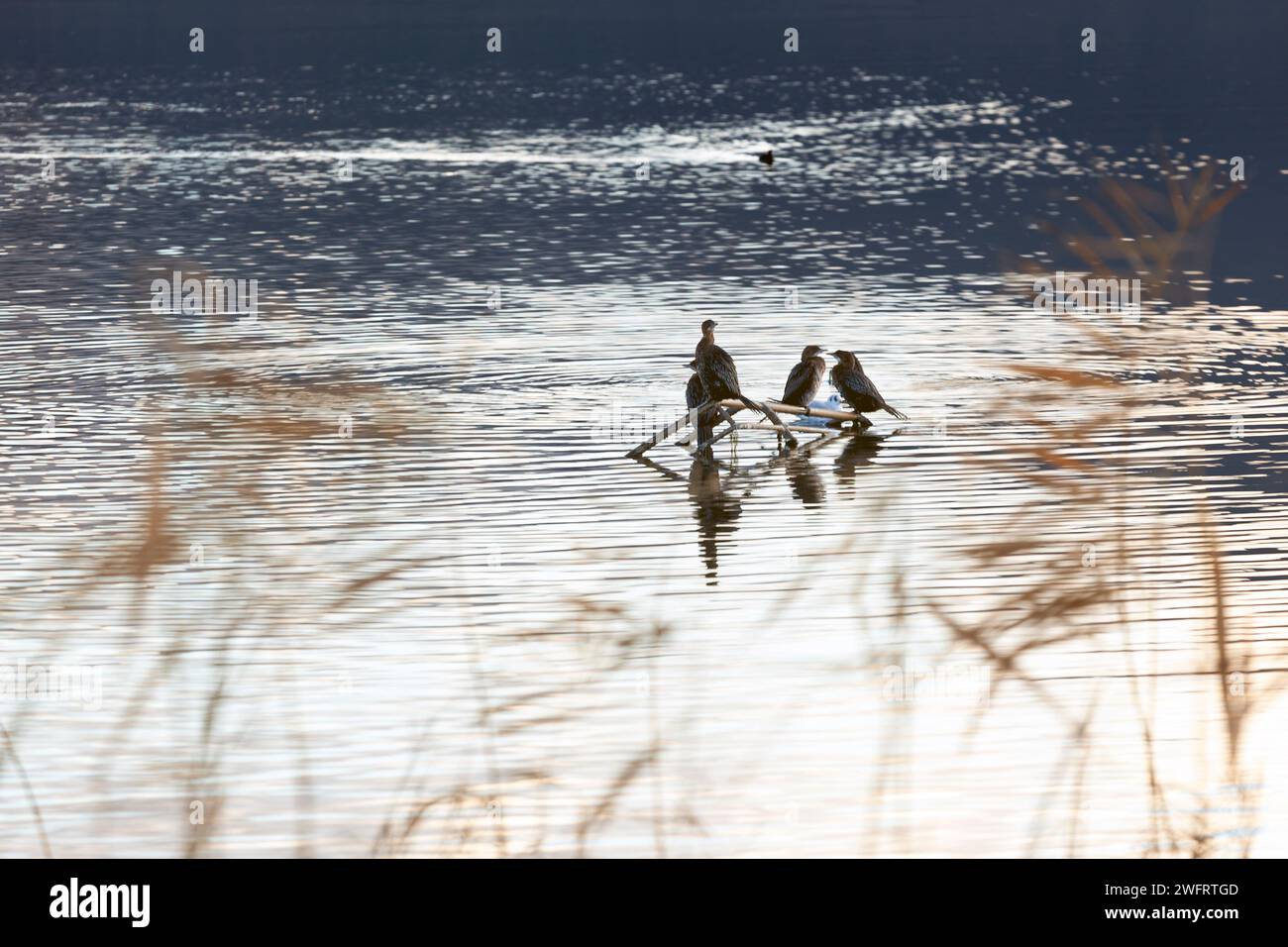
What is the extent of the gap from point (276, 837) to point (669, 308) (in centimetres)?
2634

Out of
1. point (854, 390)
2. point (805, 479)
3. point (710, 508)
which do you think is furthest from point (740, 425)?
point (710, 508)

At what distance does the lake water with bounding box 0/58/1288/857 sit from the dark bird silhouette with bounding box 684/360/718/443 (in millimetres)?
409

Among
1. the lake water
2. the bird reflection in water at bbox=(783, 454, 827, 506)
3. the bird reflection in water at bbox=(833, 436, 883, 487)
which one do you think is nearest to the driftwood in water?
the lake water

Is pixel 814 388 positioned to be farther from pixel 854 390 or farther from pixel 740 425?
pixel 740 425

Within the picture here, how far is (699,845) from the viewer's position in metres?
11.5

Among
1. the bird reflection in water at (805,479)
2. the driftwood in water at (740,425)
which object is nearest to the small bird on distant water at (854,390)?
the driftwood in water at (740,425)

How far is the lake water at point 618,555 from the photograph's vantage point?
11133 mm

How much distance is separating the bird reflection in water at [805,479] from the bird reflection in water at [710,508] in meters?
0.78

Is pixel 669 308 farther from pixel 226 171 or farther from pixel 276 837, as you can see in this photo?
pixel 226 171

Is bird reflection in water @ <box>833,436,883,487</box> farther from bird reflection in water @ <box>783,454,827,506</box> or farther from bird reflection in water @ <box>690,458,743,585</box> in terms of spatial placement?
bird reflection in water @ <box>690,458,743,585</box>

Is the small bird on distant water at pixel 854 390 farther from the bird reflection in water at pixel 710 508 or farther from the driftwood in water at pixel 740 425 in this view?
the bird reflection in water at pixel 710 508

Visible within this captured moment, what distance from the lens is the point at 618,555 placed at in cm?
1912

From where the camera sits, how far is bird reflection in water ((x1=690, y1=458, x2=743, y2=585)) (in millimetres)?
19266
